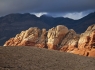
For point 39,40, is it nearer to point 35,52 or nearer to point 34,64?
point 35,52

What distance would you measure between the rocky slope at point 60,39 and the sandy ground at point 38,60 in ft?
73.8

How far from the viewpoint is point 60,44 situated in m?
66.9

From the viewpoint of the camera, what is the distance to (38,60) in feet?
107

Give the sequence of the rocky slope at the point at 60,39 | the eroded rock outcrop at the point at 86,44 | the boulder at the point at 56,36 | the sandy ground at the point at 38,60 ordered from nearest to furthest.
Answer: the sandy ground at the point at 38,60
the eroded rock outcrop at the point at 86,44
the rocky slope at the point at 60,39
the boulder at the point at 56,36

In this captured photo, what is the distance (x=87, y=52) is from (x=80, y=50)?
2.77m

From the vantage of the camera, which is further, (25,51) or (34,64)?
(25,51)

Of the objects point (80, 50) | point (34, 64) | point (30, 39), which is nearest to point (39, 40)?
point (30, 39)

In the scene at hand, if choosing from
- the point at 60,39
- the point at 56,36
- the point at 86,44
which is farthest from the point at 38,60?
the point at 60,39

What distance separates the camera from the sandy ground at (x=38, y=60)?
29.0 m

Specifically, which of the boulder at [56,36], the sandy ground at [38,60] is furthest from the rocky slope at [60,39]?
the sandy ground at [38,60]

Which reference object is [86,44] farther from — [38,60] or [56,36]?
[38,60]

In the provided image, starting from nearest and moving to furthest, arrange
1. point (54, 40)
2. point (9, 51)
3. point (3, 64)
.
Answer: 1. point (3, 64)
2. point (9, 51)
3. point (54, 40)

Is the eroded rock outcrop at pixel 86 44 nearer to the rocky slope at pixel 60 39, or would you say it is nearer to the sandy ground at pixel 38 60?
the rocky slope at pixel 60 39

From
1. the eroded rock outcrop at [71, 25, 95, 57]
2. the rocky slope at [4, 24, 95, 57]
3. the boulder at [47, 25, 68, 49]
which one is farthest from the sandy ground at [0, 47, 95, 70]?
the boulder at [47, 25, 68, 49]
